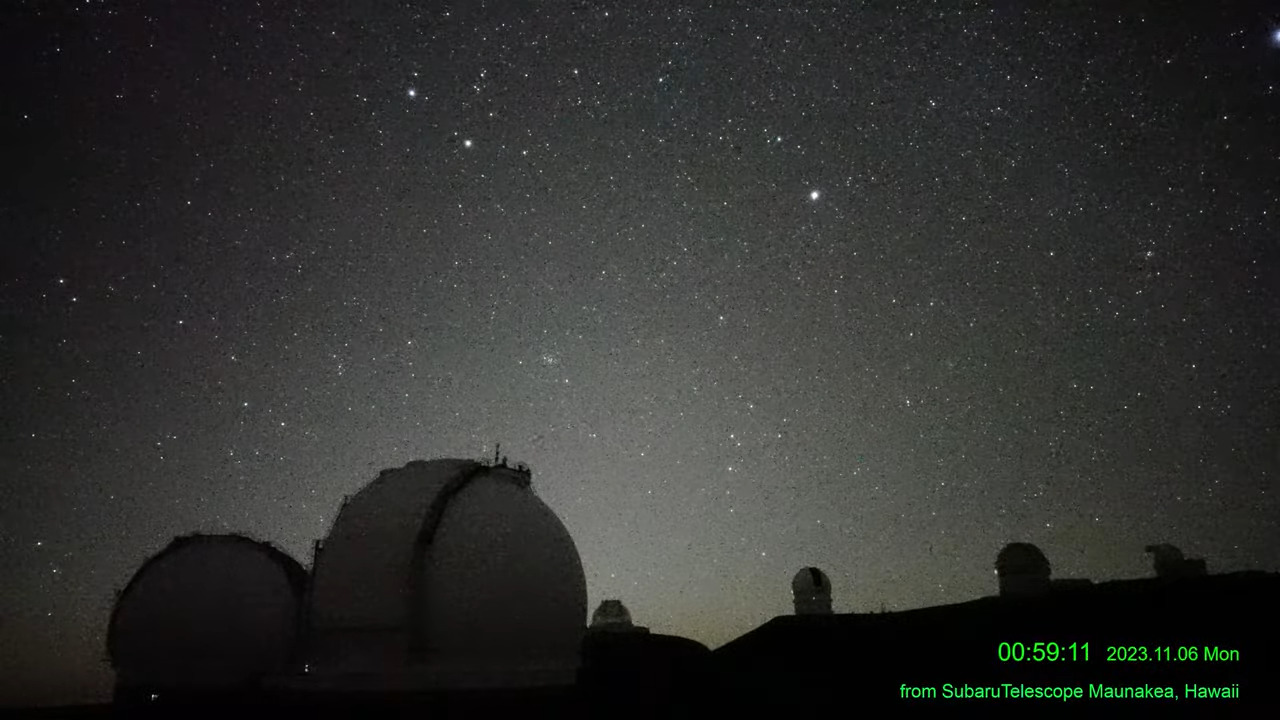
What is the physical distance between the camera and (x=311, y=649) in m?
15.3

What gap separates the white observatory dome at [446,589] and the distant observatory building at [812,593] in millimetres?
8955

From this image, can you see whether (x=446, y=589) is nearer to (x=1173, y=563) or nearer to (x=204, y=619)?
(x=204, y=619)

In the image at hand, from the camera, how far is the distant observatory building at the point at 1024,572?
64.3 feet

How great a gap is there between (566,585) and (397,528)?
3.61m

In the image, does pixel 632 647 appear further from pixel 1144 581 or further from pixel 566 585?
pixel 1144 581

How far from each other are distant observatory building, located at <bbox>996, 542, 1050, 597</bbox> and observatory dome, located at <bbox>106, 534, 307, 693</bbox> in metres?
17.4

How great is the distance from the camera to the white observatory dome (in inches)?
561

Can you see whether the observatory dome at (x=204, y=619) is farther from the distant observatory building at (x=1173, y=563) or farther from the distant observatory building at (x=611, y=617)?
the distant observatory building at (x=1173, y=563)

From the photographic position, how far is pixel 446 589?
14.5 meters

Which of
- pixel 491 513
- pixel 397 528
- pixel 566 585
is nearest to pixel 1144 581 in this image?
pixel 566 585

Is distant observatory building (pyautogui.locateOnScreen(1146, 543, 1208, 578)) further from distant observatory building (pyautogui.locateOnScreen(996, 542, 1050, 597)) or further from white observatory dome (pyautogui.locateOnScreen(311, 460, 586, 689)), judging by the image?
white observatory dome (pyautogui.locateOnScreen(311, 460, 586, 689))

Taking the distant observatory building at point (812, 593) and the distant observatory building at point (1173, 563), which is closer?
the distant observatory building at point (1173, 563)
